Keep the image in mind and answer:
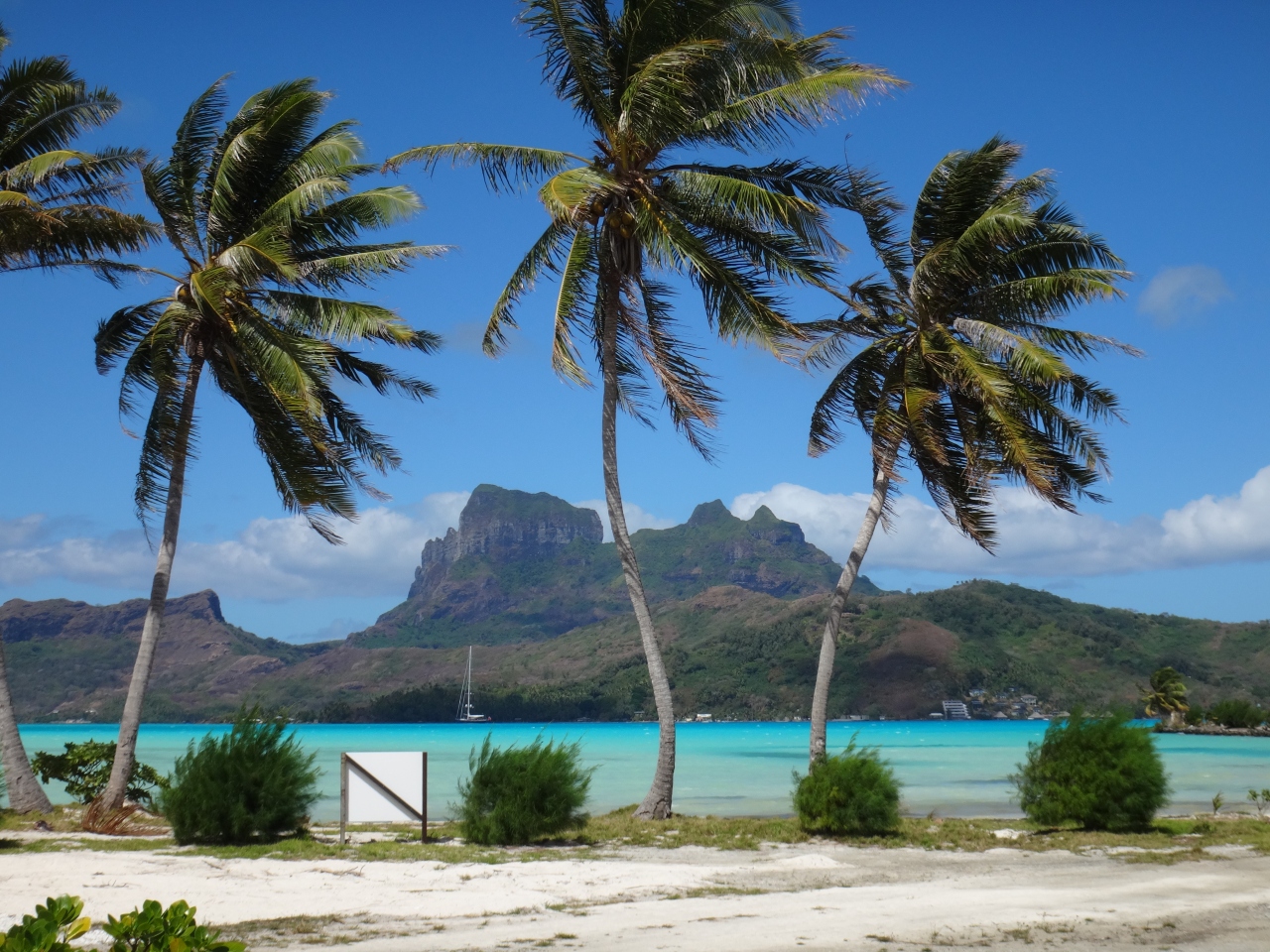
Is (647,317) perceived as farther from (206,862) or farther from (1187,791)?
(1187,791)

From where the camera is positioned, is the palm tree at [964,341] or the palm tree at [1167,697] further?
the palm tree at [1167,697]

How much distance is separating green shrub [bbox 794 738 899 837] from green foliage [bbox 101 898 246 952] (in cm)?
1113

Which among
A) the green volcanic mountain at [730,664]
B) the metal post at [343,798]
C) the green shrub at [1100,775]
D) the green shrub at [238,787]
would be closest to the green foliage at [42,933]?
the green shrub at [238,787]

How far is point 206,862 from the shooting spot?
406 inches

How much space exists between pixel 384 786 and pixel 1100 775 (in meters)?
9.17

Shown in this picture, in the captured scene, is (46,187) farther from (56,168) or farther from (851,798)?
(851,798)

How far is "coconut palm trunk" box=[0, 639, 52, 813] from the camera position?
14125mm

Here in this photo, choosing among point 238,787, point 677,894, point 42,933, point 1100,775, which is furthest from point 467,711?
A: point 42,933

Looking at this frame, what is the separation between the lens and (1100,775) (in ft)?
45.8

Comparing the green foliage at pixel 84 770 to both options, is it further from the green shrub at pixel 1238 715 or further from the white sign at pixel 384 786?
the green shrub at pixel 1238 715

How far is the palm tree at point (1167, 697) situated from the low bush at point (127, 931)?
257ft

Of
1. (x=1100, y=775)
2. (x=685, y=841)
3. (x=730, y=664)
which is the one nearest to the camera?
Result: (x=685, y=841)

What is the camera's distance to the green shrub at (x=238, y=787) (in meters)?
11.7

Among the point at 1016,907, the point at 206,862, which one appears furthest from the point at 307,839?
the point at 1016,907
